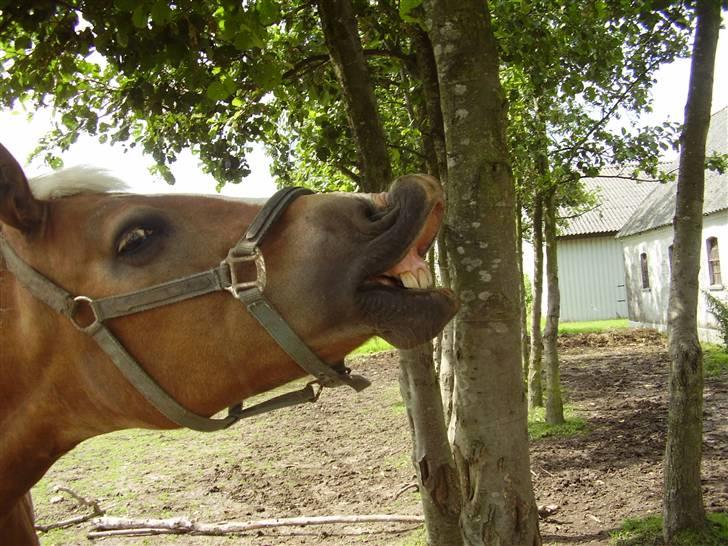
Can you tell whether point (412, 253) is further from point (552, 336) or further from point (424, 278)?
point (552, 336)

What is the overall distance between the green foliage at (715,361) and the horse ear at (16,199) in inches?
498

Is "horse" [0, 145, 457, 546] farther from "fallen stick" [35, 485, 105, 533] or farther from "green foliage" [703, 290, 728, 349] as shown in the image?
"green foliage" [703, 290, 728, 349]

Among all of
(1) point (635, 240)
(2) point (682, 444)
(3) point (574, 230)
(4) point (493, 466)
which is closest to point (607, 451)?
(2) point (682, 444)

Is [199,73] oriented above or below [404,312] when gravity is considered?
above

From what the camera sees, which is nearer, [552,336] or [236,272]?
[236,272]

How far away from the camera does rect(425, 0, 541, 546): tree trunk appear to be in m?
2.69

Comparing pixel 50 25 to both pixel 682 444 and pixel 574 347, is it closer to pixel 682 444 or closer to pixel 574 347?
pixel 682 444

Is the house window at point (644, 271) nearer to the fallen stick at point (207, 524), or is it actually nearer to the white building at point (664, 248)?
the white building at point (664, 248)

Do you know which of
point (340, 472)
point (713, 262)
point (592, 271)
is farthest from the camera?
point (592, 271)

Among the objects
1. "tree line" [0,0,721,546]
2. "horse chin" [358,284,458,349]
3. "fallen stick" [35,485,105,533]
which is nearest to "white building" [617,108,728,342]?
"tree line" [0,0,721,546]

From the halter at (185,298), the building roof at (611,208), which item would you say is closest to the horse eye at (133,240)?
the halter at (185,298)

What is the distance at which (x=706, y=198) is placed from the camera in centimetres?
1839

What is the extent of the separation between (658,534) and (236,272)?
4.43 m

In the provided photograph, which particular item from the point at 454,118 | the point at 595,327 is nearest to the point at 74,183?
the point at 454,118
